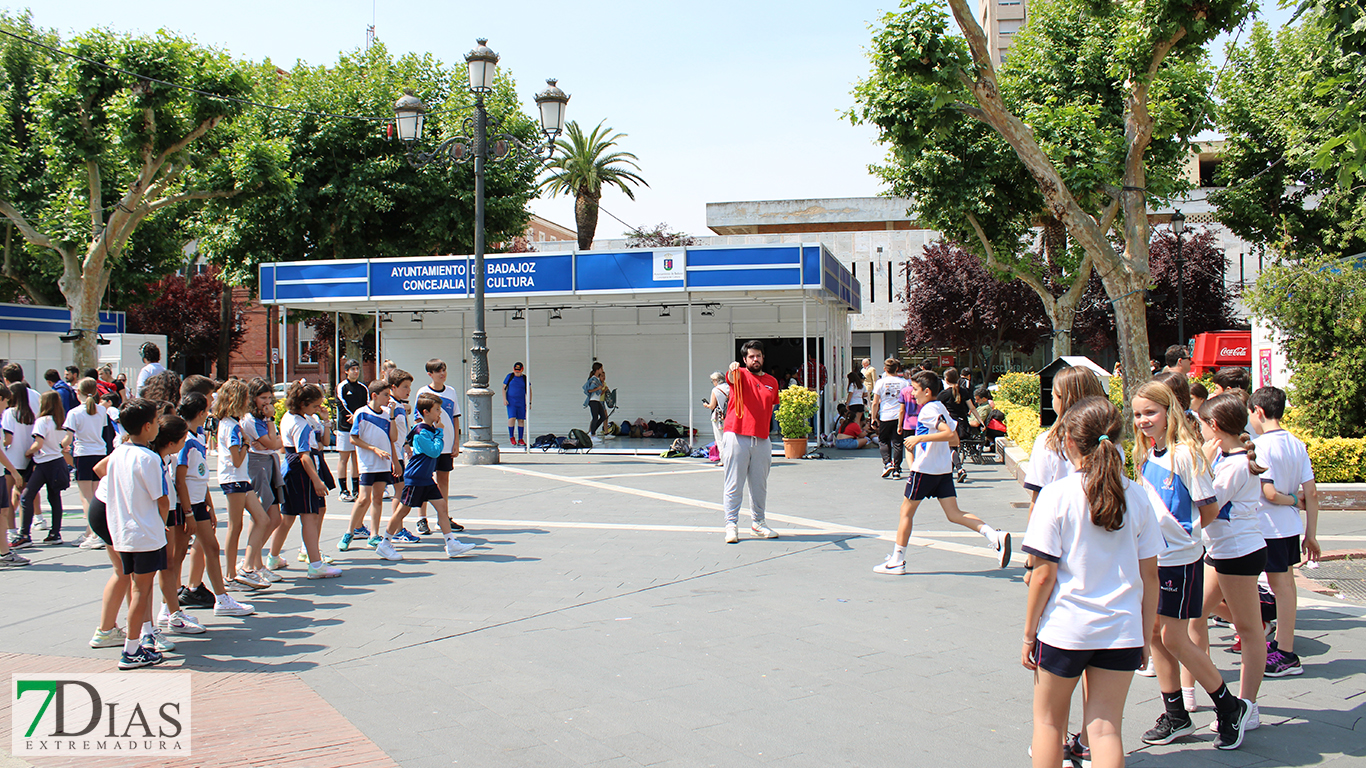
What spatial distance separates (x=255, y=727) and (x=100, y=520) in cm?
191

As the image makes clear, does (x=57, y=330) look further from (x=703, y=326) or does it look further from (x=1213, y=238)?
(x=1213, y=238)

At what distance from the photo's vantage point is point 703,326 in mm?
20484

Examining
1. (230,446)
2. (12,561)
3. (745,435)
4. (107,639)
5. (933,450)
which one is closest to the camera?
(107,639)

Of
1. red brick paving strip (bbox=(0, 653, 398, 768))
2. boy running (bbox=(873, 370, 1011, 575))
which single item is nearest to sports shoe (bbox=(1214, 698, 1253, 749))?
boy running (bbox=(873, 370, 1011, 575))

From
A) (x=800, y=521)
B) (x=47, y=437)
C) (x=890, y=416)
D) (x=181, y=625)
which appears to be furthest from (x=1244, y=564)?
(x=47, y=437)

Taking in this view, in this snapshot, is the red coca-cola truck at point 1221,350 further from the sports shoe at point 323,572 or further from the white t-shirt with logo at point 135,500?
the white t-shirt with logo at point 135,500

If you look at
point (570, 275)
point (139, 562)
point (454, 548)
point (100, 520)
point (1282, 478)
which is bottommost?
point (454, 548)

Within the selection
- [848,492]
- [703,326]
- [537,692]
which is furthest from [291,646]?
[703,326]

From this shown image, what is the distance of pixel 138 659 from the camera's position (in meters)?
4.98

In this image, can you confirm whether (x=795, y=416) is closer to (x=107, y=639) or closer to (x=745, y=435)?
(x=745, y=435)

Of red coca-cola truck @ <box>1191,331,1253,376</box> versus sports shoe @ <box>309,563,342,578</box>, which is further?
red coca-cola truck @ <box>1191,331,1253,376</box>

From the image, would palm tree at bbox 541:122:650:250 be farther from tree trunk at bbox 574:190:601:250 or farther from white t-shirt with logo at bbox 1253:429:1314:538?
white t-shirt with logo at bbox 1253:429:1314:538

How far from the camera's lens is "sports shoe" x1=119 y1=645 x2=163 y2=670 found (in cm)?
495

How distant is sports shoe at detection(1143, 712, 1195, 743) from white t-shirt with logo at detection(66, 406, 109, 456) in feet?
29.5
